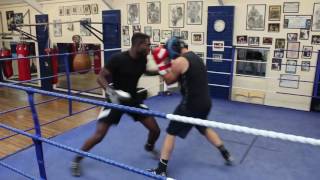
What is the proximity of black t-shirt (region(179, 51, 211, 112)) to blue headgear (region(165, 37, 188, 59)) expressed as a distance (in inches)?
3.7

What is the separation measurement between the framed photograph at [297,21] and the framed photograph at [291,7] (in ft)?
0.24

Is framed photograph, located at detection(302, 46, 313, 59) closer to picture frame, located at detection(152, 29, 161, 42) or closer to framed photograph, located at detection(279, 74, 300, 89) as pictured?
framed photograph, located at detection(279, 74, 300, 89)

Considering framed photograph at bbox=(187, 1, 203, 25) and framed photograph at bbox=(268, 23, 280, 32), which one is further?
framed photograph at bbox=(187, 1, 203, 25)

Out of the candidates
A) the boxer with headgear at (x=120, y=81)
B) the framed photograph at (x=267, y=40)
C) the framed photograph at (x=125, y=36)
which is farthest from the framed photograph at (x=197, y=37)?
the boxer with headgear at (x=120, y=81)

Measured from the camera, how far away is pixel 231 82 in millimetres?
4461

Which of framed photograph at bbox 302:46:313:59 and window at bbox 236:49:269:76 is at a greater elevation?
framed photograph at bbox 302:46:313:59

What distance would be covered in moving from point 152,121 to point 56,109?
4.12 m

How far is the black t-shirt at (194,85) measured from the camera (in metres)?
2.05

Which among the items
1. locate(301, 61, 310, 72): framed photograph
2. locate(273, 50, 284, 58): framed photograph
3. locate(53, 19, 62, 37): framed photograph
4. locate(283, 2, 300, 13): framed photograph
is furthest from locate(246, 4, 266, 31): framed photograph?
locate(53, 19, 62, 37): framed photograph

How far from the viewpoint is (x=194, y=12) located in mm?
4812

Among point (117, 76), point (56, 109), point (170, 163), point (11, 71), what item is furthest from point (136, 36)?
point (11, 71)

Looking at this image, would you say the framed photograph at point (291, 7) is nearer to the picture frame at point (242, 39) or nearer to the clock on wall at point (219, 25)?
the picture frame at point (242, 39)

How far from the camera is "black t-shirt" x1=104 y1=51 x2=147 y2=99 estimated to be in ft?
7.23

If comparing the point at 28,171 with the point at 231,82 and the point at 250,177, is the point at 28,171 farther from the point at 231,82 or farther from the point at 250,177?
the point at 231,82
